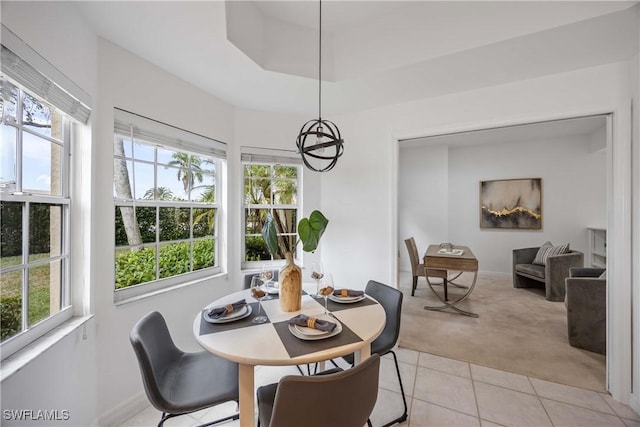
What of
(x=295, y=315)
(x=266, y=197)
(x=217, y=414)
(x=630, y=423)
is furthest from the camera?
(x=266, y=197)

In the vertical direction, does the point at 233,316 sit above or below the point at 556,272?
Answer: above

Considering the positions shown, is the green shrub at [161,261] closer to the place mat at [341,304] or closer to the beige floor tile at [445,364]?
the place mat at [341,304]

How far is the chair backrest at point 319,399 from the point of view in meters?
0.87

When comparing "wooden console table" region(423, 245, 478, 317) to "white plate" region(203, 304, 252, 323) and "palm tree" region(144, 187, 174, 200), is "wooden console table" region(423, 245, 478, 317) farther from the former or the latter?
"palm tree" region(144, 187, 174, 200)

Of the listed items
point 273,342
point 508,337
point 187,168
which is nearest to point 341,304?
point 273,342

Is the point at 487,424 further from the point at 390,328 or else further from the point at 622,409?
the point at 622,409

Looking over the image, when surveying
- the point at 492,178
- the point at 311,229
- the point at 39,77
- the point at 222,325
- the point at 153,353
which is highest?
the point at 492,178

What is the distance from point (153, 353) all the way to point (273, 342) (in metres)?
0.68

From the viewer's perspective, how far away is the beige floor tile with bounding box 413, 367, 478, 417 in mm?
1819

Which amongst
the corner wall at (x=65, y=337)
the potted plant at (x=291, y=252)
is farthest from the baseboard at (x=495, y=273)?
the corner wall at (x=65, y=337)

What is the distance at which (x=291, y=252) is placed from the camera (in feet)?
5.11

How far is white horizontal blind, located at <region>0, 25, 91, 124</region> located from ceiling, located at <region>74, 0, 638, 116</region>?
49cm

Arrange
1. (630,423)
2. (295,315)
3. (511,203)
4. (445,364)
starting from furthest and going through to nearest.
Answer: (511,203) < (445,364) < (630,423) < (295,315)

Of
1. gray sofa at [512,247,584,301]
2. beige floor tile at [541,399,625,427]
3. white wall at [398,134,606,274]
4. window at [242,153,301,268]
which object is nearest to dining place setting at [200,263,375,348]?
window at [242,153,301,268]
